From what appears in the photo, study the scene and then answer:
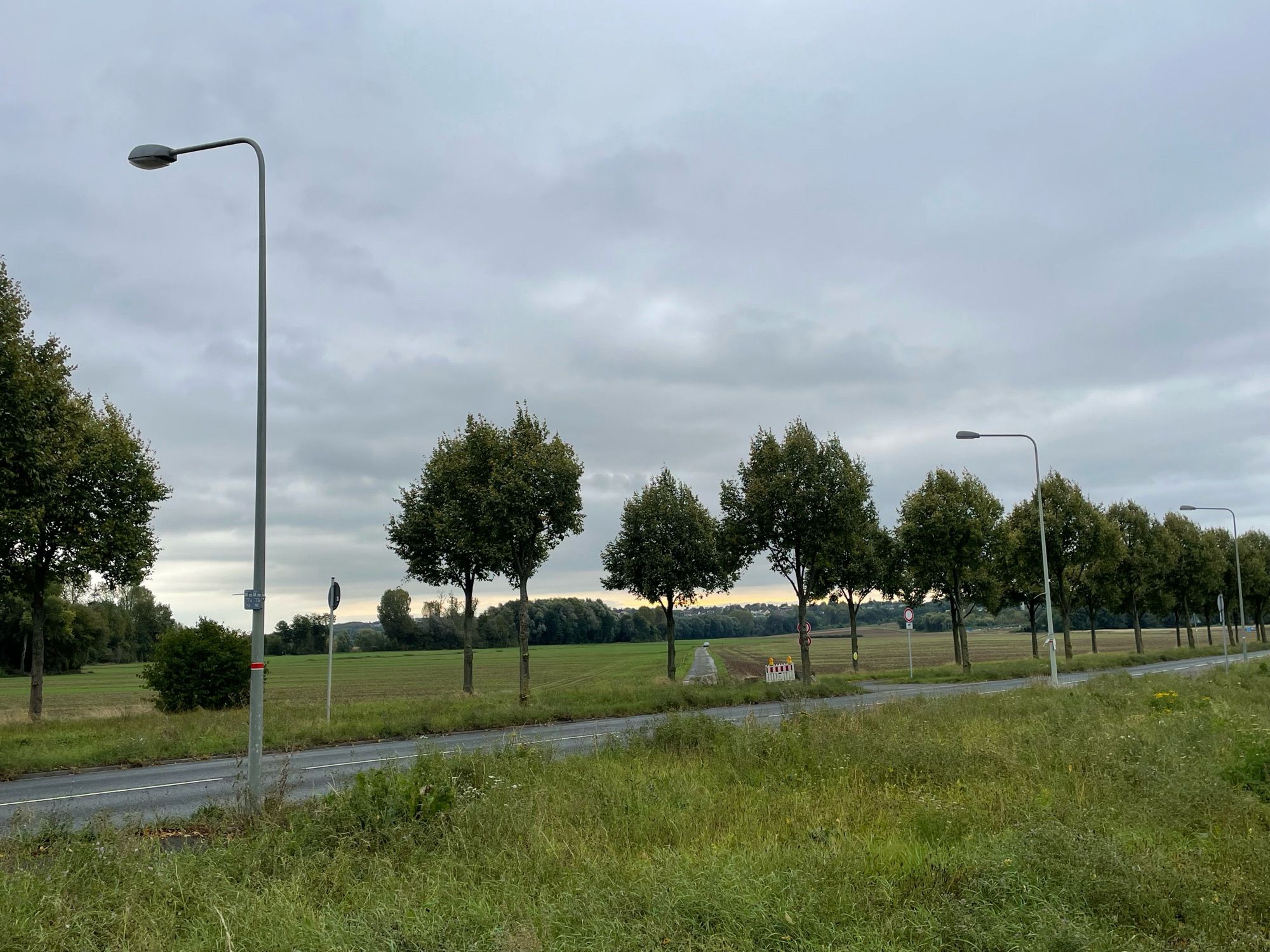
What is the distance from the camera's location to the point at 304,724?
64.7ft

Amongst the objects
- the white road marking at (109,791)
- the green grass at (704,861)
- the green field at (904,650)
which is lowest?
the green field at (904,650)

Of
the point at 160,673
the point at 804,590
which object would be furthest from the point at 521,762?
the point at 804,590

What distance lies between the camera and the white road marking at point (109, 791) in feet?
39.2

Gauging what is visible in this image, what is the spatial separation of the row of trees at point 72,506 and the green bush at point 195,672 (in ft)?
7.67

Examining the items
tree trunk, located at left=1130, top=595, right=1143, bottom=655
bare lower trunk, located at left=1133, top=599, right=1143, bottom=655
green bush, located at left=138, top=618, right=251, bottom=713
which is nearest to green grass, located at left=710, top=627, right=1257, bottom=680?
bare lower trunk, located at left=1133, top=599, right=1143, bottom=655

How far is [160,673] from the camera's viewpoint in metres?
24.3

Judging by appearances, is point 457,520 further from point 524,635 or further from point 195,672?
point 195,672

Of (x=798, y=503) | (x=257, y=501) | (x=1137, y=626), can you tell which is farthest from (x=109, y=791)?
(x=1137, y=626)

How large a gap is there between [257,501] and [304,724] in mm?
10955

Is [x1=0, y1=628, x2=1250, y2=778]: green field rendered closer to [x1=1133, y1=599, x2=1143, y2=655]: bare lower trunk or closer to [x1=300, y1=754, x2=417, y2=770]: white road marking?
[x1=300, y1=754, x2=417, y2=770]: white road marking

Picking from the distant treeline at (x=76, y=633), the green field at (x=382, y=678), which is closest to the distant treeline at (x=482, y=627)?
the green field at (x=382, y=678)

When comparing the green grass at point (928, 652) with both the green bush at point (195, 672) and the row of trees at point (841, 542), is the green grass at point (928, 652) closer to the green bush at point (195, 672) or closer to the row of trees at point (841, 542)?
the row of trees at point (841, 542)

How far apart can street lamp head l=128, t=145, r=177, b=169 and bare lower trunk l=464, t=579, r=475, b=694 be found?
21477 millimetres

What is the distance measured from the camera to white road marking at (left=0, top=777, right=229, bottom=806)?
1195 cm
